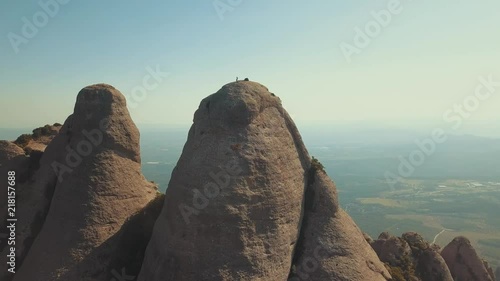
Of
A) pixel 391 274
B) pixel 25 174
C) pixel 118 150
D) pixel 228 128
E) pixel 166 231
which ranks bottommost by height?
pixel 391 274

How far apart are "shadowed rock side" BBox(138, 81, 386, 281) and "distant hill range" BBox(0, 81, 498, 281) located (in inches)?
2.5

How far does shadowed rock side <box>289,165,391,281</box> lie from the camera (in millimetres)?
21250

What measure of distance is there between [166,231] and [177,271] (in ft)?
8.23

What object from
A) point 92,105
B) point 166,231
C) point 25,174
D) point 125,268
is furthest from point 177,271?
point 25,174

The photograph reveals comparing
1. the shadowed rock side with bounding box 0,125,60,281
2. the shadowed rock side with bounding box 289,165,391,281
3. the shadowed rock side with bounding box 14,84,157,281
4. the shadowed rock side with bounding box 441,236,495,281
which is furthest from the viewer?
the shadowed rock side with bounding box 441,236,495,281

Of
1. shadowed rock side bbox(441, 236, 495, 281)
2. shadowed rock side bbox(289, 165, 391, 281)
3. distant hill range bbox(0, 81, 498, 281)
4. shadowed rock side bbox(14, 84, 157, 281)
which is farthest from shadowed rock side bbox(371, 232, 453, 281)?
shadowed rock side bbox(14, 84, 157, 281)

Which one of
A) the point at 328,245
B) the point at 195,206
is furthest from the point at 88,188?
the point at 328,245

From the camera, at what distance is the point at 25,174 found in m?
27.3

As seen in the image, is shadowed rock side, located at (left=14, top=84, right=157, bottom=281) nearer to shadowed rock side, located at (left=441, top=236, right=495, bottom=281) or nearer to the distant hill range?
the distant hill range

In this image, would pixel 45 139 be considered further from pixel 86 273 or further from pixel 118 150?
pixel 86 273

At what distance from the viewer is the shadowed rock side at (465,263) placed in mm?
35625

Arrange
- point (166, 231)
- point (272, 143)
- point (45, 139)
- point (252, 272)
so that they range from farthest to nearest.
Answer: point (45, 139) → point (272, 143) → point (166, 231) → point (252, 272)

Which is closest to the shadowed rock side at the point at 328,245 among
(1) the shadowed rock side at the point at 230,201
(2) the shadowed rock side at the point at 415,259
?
(1) the shadowed rock side at the point at 230,201

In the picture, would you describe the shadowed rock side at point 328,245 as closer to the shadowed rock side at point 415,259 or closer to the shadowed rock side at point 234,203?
the shadowed rock side at point 234,203
